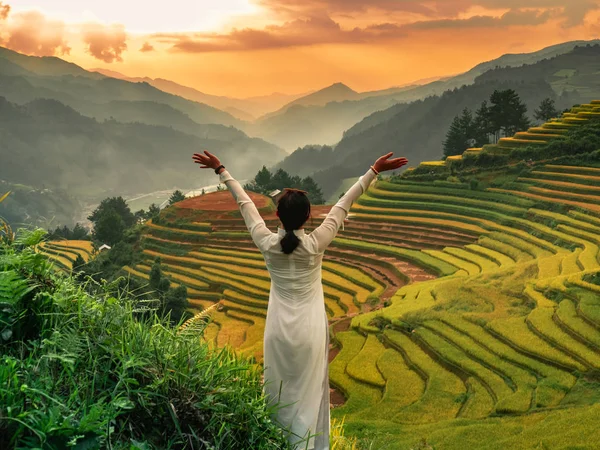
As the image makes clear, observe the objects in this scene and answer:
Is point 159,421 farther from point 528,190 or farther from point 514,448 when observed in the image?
point 528,190

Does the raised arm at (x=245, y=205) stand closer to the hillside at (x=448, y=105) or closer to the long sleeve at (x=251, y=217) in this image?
the long sleeve at (x=251, y=217)

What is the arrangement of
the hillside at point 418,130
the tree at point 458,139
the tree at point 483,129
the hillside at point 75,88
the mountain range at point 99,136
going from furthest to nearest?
the hillside at point 75,88
the mountain range at point 99,136
the hillside at point 418,130
the tree at point 458,139
the tree at point 483,129

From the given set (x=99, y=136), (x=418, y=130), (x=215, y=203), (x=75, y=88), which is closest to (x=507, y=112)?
(x=215, y=203)

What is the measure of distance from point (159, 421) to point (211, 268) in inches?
747

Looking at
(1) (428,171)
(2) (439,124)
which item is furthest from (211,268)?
(2) (439,124)

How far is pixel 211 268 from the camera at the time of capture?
2050cm

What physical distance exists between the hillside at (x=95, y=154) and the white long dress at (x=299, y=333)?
94.1 metres

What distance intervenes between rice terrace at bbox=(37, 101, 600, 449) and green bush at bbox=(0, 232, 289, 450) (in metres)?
0.32

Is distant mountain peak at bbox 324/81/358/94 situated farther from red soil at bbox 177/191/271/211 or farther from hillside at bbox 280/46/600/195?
red soil at bbox 177/191/271/211

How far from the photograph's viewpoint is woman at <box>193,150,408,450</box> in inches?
Answer: 94.3

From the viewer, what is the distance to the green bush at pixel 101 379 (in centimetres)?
149

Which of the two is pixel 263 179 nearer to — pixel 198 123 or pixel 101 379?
pixel 101 379

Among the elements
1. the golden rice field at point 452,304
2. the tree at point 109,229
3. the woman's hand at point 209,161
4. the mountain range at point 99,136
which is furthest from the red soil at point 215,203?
the mountain range at point 99,136

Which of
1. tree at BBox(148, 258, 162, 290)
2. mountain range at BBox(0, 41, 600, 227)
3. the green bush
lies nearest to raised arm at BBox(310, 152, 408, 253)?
the green bush
